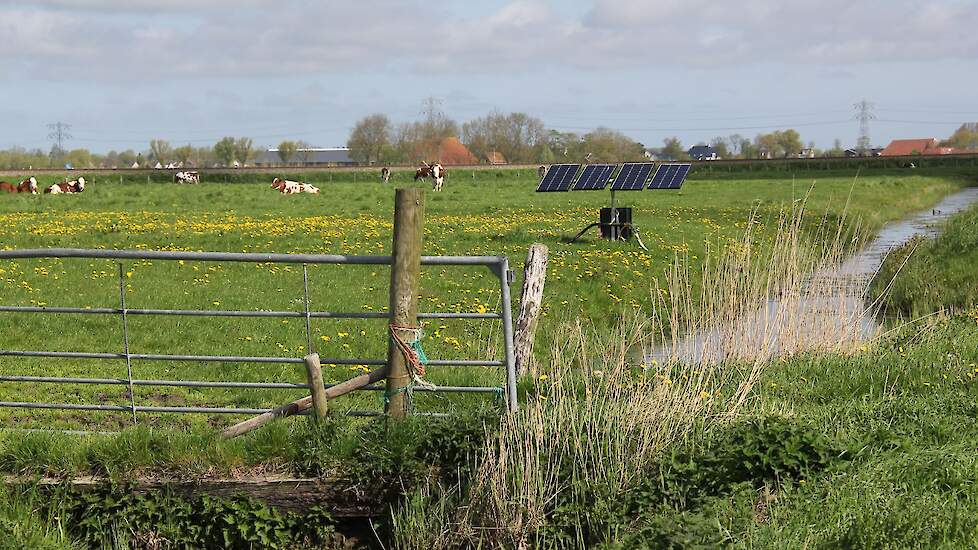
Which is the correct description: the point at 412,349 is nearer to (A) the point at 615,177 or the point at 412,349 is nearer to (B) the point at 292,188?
(A) the point at 615,177

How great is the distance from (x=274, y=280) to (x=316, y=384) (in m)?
10.6

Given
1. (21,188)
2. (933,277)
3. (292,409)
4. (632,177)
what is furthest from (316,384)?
(21,188)

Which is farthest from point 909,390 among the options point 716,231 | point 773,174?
point 773,174

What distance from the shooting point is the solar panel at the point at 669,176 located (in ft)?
91.0

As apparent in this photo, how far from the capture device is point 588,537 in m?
7.62

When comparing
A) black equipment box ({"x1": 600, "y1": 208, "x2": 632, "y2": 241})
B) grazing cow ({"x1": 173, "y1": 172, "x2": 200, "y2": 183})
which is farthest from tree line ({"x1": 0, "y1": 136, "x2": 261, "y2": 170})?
black equipment box ({"x1": 600, "y1": 208, "x2": 632, "y2": 241})

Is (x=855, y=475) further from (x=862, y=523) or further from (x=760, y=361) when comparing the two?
(x=760, y=361)

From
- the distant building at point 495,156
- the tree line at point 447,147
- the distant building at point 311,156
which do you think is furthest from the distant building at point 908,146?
the distant building at point 311,156

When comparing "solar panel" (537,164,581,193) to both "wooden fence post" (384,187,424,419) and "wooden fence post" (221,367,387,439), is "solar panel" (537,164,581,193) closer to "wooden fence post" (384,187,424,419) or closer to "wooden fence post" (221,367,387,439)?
"wooden fence post" (384,187,424,419)

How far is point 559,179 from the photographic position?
27906 mm

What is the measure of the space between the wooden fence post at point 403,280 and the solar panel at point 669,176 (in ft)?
65.3

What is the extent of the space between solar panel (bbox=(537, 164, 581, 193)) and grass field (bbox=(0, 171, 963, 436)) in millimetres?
1117

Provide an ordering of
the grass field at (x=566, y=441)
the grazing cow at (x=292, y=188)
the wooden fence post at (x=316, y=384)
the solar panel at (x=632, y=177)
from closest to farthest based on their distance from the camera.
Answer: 1. the grass field at (x=566, y=441)
2. the wooden fence post at (x=316, y=384)
3. the solar panel at (x=632, y=177)
4. the grazing cow at (x=292, y=188)

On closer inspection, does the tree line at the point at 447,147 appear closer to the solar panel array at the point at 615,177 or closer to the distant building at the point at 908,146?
the distant building at the point at 908,146
